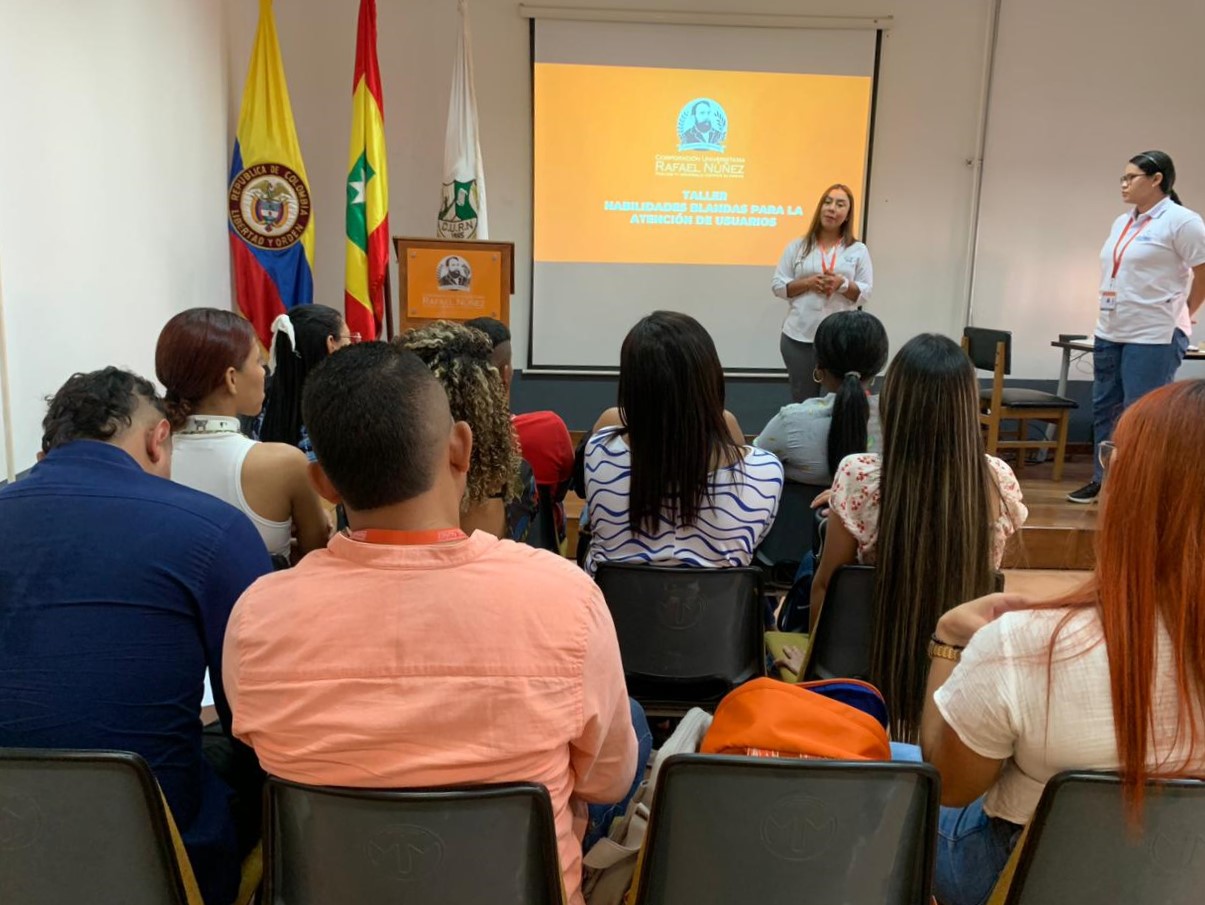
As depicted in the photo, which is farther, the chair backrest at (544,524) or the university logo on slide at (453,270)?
the university logo on slide at (453,270)

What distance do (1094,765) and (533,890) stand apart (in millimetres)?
668

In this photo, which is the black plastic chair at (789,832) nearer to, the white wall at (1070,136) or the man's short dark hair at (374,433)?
the man's short dark hair at (374,433)

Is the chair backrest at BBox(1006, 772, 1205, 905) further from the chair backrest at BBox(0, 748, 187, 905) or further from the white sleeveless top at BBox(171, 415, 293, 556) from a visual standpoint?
the white sleeveless top at BBox(171, 415, 293, 556)

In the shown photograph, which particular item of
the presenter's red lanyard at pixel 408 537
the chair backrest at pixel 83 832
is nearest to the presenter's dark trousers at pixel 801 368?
the presenter's red lanyard at pixel 408 537

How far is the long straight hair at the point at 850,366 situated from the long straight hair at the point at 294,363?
1.45m

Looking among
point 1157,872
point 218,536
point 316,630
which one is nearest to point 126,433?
point 218,536

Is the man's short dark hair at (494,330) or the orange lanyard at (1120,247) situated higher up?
the orange lanyard at (1120,247)

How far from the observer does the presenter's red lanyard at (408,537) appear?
103cm

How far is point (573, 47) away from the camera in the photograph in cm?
537

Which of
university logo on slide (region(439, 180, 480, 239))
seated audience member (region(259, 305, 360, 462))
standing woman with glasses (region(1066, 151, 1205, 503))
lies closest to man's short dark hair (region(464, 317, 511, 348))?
seated audience member (region(259, 305, 360, 462))

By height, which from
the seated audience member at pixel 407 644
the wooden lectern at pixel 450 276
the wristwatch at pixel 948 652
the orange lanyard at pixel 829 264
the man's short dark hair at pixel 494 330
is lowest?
the wristwatch at pixel 948 652

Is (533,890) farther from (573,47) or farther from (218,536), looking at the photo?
(573,47)

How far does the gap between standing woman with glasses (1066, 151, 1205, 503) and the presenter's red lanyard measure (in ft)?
13.2

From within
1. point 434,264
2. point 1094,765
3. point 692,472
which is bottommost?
point 1094,765
